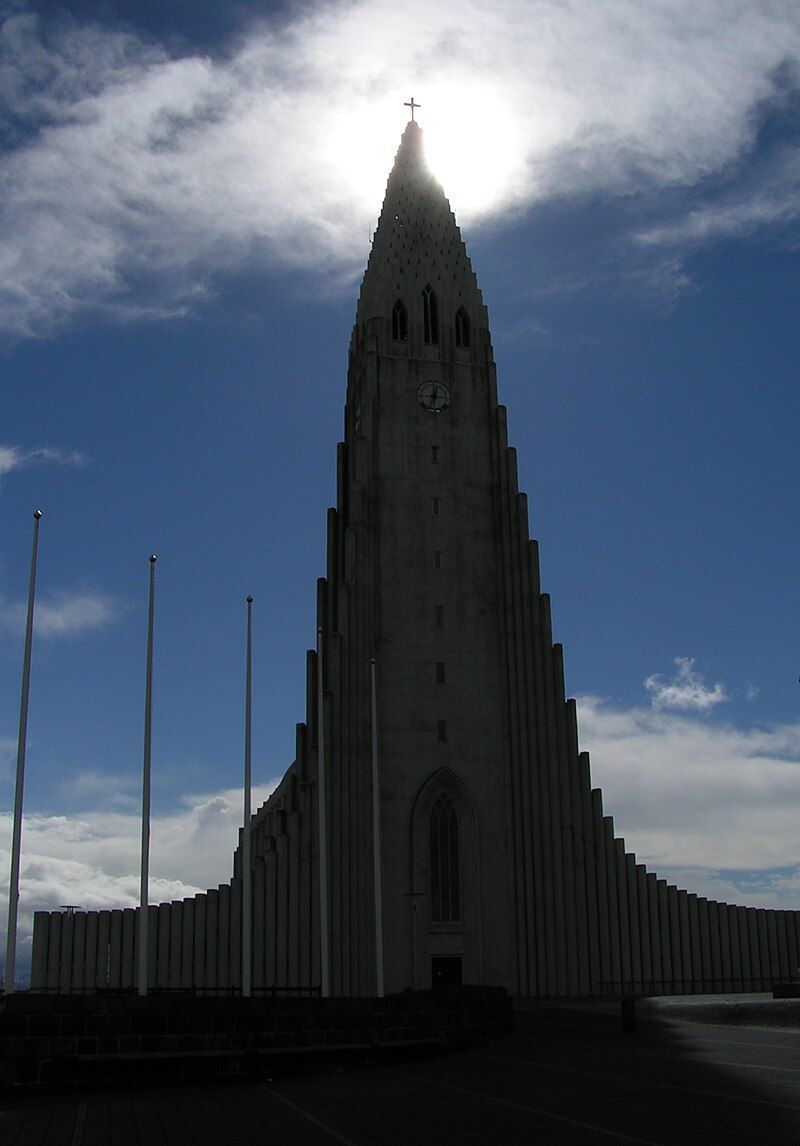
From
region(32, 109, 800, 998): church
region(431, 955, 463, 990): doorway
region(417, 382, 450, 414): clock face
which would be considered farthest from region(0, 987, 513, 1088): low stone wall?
region(417, 382, 450, 414): clock face

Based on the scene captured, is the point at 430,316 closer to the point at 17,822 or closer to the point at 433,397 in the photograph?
the point at 433,397

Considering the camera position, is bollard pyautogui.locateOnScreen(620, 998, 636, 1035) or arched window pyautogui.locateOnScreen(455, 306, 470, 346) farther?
arched window pyautogui.locateOnScreen(455, 306, 470, 346)

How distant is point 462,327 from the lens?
61.3 meters

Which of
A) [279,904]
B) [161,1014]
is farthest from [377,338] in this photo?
[161,1014]

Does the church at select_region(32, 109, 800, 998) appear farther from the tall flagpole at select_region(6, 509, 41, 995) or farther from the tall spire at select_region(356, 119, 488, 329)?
the tall flagpole at select_region(6, 509, 41, 995)

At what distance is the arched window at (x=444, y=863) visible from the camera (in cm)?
5209

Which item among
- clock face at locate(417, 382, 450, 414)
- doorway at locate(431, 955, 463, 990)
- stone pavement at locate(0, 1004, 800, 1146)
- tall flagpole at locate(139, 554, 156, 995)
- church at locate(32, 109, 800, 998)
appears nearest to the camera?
stone pavement at locate(0, 1004, 800, 1146)

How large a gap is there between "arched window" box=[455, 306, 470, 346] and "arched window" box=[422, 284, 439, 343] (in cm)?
100

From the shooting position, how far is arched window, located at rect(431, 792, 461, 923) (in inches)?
2051

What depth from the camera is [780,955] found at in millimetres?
53688

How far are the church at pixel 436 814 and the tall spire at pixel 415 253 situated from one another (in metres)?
3.63

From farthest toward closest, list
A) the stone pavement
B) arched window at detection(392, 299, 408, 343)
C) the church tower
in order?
arched window at detection(392, 299, 408, 343), the church tower, the stone pavement

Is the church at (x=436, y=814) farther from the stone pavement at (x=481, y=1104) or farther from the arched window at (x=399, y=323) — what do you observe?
the stone pavement at (x=481, y=1104)

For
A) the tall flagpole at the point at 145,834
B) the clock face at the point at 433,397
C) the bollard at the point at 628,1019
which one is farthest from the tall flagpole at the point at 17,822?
the clock face at the point at 433,397
